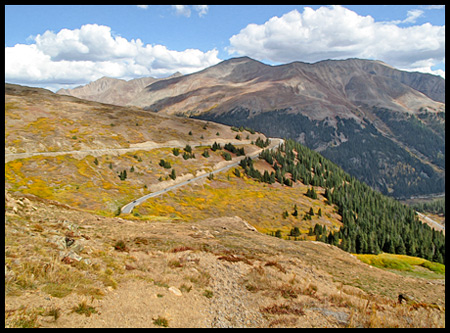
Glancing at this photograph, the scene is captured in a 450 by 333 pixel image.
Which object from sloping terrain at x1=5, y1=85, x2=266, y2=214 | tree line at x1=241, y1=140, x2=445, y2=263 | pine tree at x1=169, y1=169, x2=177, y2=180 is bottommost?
tree line at x1=241, y1=140, x2=445, y2=263

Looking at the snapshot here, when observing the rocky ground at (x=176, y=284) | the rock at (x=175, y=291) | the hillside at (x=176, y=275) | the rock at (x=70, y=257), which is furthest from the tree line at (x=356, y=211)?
the rock at (x=70, y=257)

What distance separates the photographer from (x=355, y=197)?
148 m

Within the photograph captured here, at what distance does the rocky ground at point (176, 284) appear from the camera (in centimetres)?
1318

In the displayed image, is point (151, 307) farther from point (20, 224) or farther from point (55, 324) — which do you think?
point (20, 224)

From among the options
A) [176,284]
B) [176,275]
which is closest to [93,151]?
[176,275]

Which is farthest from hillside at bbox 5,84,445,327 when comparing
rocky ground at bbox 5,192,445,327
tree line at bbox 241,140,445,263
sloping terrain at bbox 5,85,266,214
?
tree line at bbox 241,140,445,263

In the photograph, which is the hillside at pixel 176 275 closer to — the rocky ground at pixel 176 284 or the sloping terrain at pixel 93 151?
the rocky ground at pixel 176 284

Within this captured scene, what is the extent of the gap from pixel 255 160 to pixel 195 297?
446ft

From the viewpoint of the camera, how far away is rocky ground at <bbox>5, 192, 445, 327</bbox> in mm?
13175

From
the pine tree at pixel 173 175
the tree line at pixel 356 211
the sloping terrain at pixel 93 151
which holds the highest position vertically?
the sloping terrain at pixel 93 151

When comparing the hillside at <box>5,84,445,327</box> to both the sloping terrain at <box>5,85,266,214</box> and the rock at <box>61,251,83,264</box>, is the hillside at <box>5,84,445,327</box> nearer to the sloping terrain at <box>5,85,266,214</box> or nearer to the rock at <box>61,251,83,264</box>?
the rock at <box>61,251,83,264</box>

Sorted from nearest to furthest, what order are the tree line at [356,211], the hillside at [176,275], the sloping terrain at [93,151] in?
the hillside at [176,275], the sloping terrain at [93,151], the tree line at [356,211]

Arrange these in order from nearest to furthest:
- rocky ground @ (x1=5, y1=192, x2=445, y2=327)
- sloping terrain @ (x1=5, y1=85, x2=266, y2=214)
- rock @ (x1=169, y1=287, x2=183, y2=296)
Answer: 1. rocky ground @ (x1=5, y1=192, x2=445, y2=327)
2. rock @ (x1=169, y1=287, x2=183, y2=296)
3. sloping terrain @ (x1=5, y1=85, x2=266, y2=214)

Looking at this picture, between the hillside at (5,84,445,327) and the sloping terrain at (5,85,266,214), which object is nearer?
the hillside at (5,84,445,327)
